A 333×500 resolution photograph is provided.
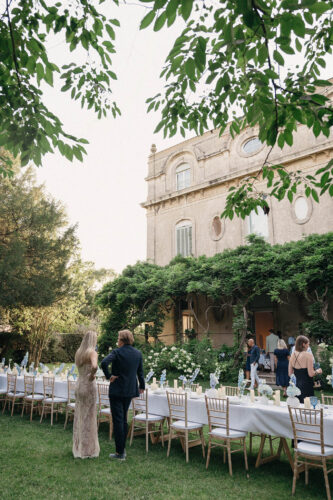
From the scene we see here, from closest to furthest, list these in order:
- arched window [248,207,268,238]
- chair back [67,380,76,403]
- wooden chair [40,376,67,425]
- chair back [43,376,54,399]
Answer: chair back [67,380,76,403], wooden chair [40,376,67,425], chair back [43,376,54,399], arched window [248,207,268,238]

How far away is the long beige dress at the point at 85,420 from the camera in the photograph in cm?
606

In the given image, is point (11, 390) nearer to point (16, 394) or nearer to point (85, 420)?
point (16, 394)

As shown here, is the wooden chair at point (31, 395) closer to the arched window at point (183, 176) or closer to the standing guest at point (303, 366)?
the standing guest at point (303, 366)

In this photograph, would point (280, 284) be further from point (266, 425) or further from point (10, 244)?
point (10, 244)

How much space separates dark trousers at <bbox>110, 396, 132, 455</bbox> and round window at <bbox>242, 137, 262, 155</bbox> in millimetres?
14822

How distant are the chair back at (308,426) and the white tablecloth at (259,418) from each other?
0.11 metres

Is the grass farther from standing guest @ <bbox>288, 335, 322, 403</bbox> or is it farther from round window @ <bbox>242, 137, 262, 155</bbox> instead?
→ round window @ <bbox>242, 137, 262, 155</bbox>

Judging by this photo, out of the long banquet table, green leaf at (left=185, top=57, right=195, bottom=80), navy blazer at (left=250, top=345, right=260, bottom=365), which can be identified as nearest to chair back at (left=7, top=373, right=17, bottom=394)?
the long banquet table

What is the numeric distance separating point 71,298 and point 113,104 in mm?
17598

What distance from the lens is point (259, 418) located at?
18.5 ft

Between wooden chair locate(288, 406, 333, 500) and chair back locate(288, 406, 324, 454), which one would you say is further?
chair back locate(288, 406, 324, 454)

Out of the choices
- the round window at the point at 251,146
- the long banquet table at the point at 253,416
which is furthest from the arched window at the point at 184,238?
the long banquet table at the point at 253,416

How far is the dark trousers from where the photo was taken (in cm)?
593

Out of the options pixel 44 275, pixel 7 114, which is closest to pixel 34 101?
pixel 7 114
